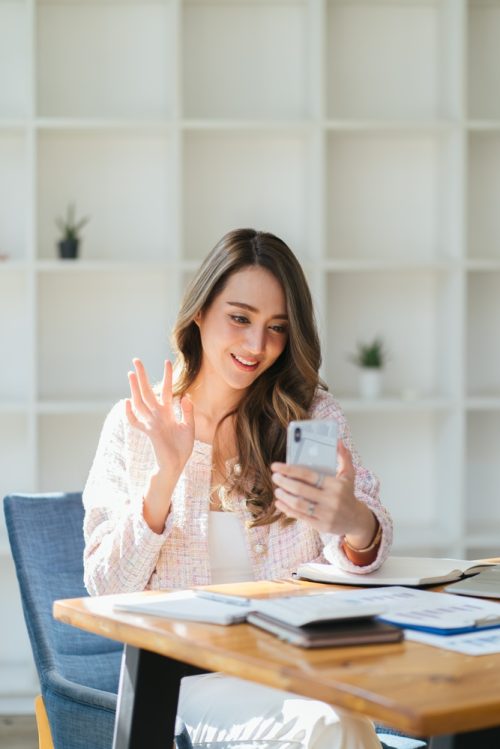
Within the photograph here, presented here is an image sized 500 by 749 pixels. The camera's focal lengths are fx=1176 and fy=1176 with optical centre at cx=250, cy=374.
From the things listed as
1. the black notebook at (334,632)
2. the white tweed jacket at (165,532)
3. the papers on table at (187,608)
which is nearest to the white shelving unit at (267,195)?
the white tweed jacket at (165,532)

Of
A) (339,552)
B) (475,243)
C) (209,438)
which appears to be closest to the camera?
(339,552)

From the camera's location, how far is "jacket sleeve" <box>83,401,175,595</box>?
205 cm

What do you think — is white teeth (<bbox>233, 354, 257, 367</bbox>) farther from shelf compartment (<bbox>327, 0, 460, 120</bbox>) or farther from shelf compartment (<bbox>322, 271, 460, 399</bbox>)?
shelf compartment (<bbox>327, 0, 460, 120</bbox>)

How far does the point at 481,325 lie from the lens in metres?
4.26

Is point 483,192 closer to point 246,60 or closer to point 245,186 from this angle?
point 245,186

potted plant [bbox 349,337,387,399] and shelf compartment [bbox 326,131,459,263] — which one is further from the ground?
shelf compartment [bbox 326,131,459,263]

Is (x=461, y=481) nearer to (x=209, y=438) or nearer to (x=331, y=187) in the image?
(x=331, y=187)

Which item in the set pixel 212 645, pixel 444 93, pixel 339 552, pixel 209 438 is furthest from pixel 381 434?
pixel 212 645

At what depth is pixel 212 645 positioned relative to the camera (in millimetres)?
1435

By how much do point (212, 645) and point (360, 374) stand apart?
2768 millimetres

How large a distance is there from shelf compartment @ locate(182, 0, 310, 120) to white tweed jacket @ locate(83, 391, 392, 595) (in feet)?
6.39

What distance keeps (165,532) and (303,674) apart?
778 millimetres

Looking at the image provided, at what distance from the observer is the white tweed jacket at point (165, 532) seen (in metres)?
2.06

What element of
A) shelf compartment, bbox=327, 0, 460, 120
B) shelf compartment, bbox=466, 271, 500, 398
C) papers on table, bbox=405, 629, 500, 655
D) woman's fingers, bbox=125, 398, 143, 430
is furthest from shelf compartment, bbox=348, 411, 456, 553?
papers on table, bbox=405, 629, 500, 655
